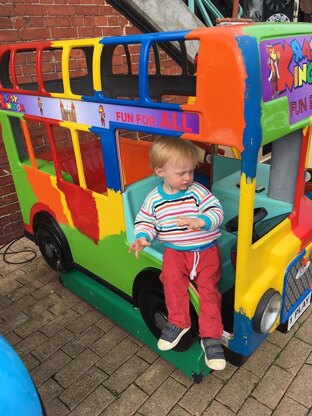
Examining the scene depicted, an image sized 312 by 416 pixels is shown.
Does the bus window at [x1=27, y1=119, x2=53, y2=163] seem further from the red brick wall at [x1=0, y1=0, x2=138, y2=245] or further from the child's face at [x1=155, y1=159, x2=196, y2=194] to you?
the child's face at [x1=155, y1=159, x2=196, y2=194]

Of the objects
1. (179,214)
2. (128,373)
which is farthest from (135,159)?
(128,373)

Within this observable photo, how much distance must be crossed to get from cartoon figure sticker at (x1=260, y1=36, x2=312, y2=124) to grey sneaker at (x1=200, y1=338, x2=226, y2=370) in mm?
1286

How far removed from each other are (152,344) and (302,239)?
4.13 ft

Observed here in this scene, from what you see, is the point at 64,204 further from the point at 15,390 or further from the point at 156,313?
the point at 15,390

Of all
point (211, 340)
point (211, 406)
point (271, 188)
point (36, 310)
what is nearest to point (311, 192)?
point (271, 188)

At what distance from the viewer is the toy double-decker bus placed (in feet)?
5.35

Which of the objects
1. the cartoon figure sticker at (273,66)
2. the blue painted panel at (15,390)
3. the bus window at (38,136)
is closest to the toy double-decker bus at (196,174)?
the cartoon figure sticker at (273,66)

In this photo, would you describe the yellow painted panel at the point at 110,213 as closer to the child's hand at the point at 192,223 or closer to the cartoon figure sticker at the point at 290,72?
the child's hand at the point at 192,223

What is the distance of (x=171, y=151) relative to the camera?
6.68ft

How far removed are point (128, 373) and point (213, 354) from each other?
0.72 m

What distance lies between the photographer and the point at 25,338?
9.53 ft

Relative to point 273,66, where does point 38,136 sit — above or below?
below

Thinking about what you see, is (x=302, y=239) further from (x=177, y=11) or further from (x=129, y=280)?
(x=177, y=11)

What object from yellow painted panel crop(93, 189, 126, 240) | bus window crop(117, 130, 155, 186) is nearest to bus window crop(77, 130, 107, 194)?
bus window crop(117, 130, 155, 186)
